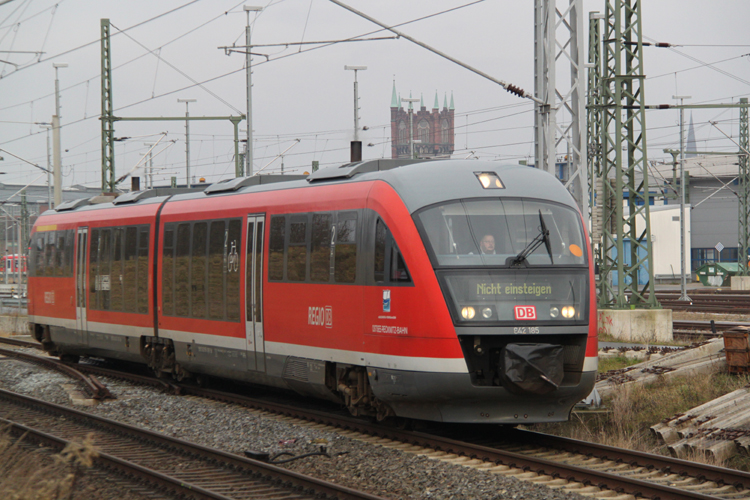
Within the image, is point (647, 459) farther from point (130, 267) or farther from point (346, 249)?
point (130, 267)

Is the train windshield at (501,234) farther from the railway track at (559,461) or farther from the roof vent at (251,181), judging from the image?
the roof vent at (251,181)

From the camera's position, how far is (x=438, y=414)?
977 cm

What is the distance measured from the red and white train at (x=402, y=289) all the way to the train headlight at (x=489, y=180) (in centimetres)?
2

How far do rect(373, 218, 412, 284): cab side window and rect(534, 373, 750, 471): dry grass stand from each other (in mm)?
3045

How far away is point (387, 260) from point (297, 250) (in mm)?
2096

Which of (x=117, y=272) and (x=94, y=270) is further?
(x=94, y=270)

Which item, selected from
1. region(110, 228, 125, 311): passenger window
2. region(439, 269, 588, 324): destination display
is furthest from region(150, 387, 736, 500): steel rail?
region(110, 228, 125, 311): passenger window

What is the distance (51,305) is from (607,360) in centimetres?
1174

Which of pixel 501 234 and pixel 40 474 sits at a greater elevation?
pixel 501 234

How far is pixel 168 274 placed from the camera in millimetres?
14992

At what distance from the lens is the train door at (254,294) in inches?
496

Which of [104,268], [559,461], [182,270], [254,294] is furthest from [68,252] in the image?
[559,461]

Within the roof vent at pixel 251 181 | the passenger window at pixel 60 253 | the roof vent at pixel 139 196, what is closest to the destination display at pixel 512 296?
the roof vent at pixel 251 181

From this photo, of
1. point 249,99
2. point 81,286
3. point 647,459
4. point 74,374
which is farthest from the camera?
point 249,99
